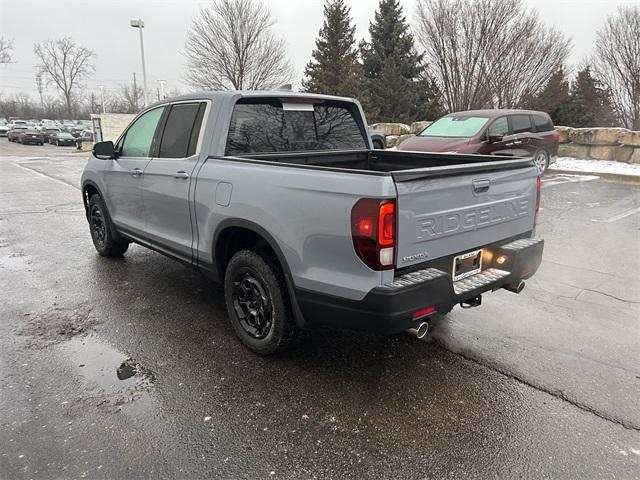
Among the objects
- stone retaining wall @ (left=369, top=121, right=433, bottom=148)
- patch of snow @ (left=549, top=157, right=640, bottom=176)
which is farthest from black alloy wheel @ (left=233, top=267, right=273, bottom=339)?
stone retaining wall @ (left=369, top=121, right=433, bottom=148)

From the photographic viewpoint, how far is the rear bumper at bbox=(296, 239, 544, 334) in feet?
8.41

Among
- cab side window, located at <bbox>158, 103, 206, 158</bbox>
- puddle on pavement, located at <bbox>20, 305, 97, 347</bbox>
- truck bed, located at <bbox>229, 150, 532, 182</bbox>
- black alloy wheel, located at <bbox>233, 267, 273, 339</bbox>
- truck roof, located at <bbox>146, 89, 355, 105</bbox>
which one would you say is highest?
truck roof, located at <bbox>146, 89, 355, 105</bbox>

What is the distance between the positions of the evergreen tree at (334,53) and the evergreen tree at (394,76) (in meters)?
1.27

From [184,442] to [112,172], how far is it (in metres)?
3.57

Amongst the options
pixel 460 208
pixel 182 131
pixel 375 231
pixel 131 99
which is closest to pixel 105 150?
pixel 182 131

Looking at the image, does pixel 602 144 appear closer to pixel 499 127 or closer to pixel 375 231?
pixel 499 127

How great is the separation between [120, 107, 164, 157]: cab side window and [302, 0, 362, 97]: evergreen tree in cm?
2349

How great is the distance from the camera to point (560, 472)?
7.50 feet

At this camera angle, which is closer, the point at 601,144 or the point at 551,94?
the point at 601,144

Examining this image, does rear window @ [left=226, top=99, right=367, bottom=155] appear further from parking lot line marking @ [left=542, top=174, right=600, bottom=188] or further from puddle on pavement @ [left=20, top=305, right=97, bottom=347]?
parking lot line marking @ [left=542, top=174, right=600, bottom=188]

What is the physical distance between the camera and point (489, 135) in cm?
1054

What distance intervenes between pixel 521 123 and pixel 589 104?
638 inches

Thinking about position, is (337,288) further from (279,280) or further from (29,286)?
(29,286)

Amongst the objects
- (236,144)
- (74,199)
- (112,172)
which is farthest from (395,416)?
(74,199)
